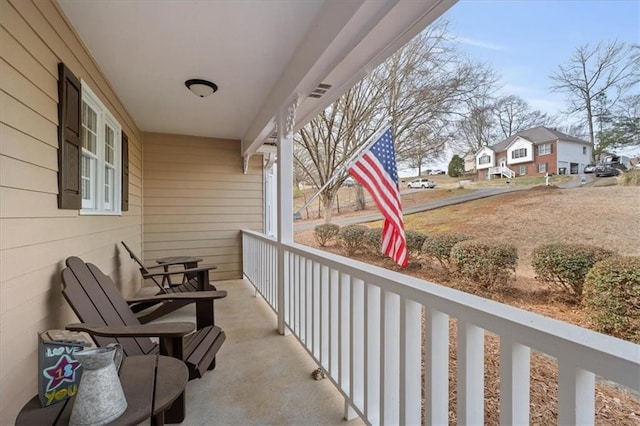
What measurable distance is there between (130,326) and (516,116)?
2598 millimetres

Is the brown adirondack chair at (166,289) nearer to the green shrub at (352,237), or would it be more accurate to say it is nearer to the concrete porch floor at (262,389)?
the concrete porch floor at (262,389)

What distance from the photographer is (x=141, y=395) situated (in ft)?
4.41

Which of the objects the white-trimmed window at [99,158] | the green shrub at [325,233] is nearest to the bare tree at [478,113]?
the white-trimmed window at [99,158]

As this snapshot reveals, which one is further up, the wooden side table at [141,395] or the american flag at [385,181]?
the american flag at [385,181]

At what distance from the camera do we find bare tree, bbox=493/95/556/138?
1577 mm

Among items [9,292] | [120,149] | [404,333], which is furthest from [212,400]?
[120,149]

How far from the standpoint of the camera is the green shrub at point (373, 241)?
4052 mm

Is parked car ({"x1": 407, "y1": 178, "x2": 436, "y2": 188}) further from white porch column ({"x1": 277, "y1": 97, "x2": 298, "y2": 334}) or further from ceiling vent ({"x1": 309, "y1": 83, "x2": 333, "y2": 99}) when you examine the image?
white porch column ({"x1": 277, "y1": 97, "x2": 298, "y2": 334})

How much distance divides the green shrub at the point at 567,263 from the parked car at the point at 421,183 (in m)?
0.90

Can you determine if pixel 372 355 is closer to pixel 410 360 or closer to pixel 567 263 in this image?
pixel 410 360

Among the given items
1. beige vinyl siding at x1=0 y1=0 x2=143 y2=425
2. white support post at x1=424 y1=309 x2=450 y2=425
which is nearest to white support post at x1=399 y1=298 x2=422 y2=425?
white support post at x1=424 y1=309 x2=450 y2=425

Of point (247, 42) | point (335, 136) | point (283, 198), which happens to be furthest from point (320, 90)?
point (335, 136)

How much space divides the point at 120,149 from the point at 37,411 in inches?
130

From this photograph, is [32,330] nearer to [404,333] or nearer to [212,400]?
[212,400]
